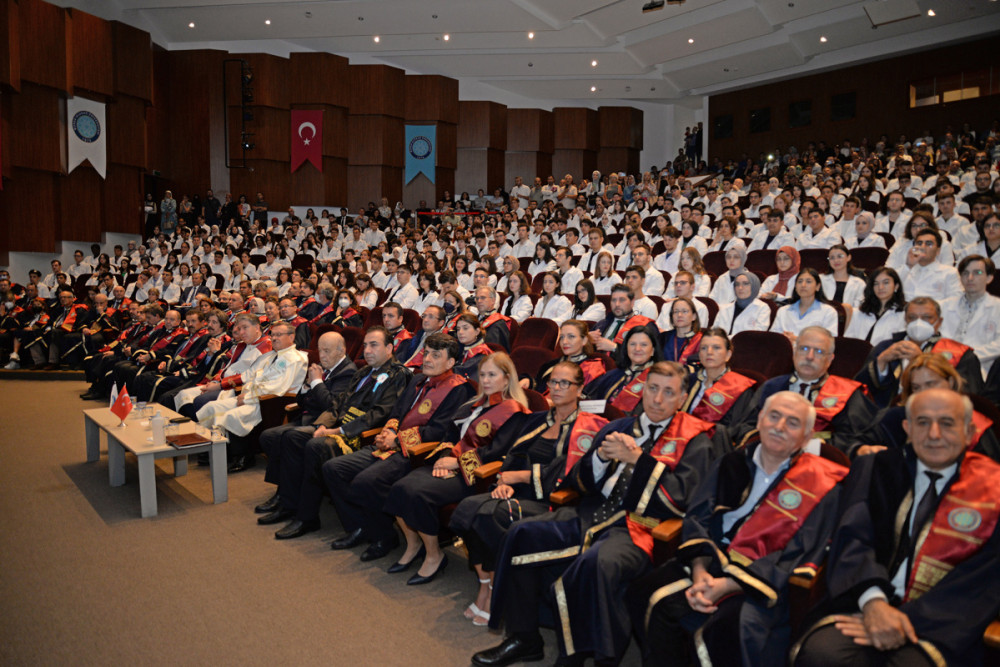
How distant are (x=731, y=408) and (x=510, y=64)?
15485 mm

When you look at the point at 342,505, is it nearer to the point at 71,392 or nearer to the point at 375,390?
the point at 375,390

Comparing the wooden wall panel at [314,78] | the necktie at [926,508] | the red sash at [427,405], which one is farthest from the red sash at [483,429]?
the wooden wall panel at [314,78]

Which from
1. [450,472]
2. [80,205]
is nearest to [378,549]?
[450,472]

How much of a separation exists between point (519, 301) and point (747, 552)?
4.55 metres

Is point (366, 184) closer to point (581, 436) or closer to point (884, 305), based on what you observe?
point (884, 305)

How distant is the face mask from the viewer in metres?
3.35

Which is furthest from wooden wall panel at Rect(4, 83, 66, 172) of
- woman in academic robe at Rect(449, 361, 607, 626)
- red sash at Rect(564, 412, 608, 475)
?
red sash at Rect(564, 412, 608, 475)

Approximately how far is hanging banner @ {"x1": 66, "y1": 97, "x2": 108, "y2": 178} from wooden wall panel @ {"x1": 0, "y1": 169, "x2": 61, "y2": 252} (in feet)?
1.98

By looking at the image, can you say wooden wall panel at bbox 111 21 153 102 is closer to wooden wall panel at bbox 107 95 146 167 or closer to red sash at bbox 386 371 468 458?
wooden wall panel at bbox 107 95 146 167

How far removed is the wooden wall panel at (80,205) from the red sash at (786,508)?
1406 cm

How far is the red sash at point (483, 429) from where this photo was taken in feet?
11.1

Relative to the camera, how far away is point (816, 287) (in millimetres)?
4637

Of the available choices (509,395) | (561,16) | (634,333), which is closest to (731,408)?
(634,333)

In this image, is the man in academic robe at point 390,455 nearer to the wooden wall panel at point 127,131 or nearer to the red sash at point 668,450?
the red sash at point 668,450
